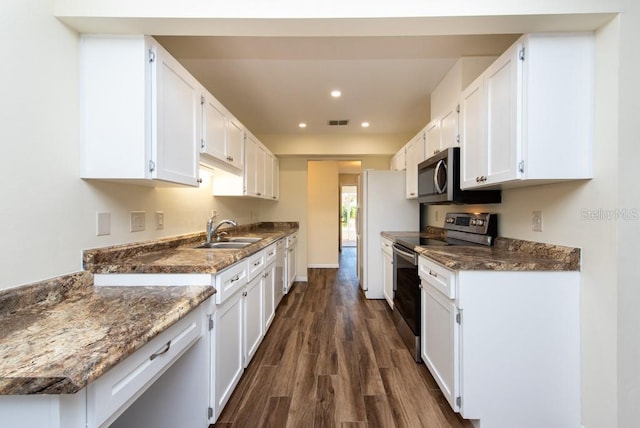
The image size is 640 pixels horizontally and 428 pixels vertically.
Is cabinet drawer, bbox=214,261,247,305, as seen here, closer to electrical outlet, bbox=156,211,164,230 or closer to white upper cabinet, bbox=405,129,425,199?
electrical outlet, bbox=156,211,164,230

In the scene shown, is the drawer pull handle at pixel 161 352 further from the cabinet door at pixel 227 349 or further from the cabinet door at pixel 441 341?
the cabinet door at pixel 441 341

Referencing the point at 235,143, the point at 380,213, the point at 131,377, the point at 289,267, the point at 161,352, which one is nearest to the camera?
the point at 131,377

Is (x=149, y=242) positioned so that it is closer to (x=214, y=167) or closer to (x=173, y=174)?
(x=173, y=174)

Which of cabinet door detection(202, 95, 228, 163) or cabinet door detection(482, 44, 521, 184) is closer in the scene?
cabinet door detection(482, 44, 521, 184)

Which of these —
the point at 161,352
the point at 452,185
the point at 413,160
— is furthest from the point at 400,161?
the point at 161,352

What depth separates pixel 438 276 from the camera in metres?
1.76

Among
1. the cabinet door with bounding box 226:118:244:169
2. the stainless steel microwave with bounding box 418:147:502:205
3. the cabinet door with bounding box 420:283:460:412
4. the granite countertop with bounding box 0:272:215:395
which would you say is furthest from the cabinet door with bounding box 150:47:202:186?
the stainless steel microwave with bounding box 418:147:502:205

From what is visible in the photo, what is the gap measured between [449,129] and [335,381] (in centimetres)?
214

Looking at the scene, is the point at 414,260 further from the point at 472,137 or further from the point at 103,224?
the point at 103,224

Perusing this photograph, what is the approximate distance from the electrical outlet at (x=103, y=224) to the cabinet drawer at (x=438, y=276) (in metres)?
1.93

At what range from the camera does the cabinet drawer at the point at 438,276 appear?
5.19ft

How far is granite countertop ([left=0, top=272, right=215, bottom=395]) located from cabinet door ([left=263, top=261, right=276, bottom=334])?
124cm

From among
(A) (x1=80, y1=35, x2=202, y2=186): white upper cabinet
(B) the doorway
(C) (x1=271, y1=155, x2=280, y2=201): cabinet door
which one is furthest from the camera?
(B) the doorway

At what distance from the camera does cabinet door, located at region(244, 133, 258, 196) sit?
115 inches
